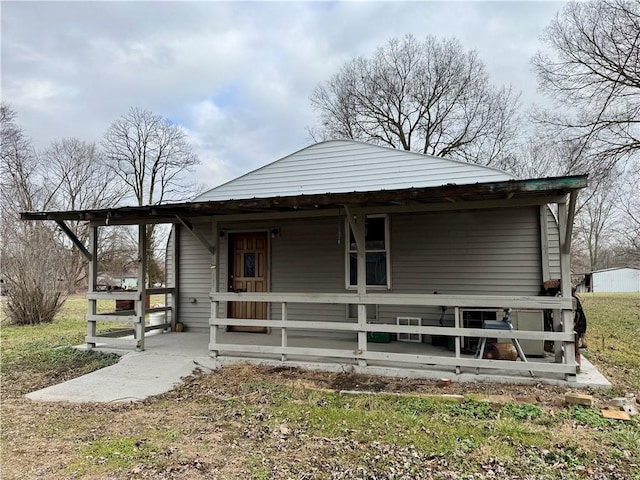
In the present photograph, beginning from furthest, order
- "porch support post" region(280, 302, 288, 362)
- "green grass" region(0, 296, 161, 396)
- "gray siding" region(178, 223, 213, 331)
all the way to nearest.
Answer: "gray siding" region(178, 223, 213, 331) → "porch support post" region(280, 302, 288, 362) → "green grass" region(0, 296, 161, 396)

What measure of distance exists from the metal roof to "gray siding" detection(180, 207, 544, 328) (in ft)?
2.50

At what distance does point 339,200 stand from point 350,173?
3.06 m

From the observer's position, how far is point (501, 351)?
5422 mm

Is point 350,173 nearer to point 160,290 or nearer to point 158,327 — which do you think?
point 160,290

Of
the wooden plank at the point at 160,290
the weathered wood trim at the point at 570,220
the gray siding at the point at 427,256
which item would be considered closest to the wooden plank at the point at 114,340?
the wooden plank at the point at 160,290

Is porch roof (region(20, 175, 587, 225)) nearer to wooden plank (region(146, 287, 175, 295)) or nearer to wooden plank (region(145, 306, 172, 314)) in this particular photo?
wooden plank (region(146, 287, 175, 295))

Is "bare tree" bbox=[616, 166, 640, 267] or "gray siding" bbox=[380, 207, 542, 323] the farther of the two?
"bare tree" bbox=[616, 166, 640, 267]

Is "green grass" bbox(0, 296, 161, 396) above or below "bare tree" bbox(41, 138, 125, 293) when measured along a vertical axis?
below

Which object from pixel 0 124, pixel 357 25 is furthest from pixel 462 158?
pixel 0 124

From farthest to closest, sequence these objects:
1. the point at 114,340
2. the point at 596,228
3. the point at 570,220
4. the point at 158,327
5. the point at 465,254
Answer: the point at 596,228, the point at 158,327, the point at 114,340, the point at 465,254, the point at 570,220

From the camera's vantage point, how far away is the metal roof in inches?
295

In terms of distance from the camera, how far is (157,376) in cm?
567

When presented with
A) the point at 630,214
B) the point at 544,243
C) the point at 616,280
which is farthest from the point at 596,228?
the point at 544,243

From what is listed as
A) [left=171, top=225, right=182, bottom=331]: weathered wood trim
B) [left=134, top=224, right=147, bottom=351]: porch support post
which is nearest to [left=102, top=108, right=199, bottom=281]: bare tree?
[left=171, top=225, right=182, bottom=331]: weathered wood trim
